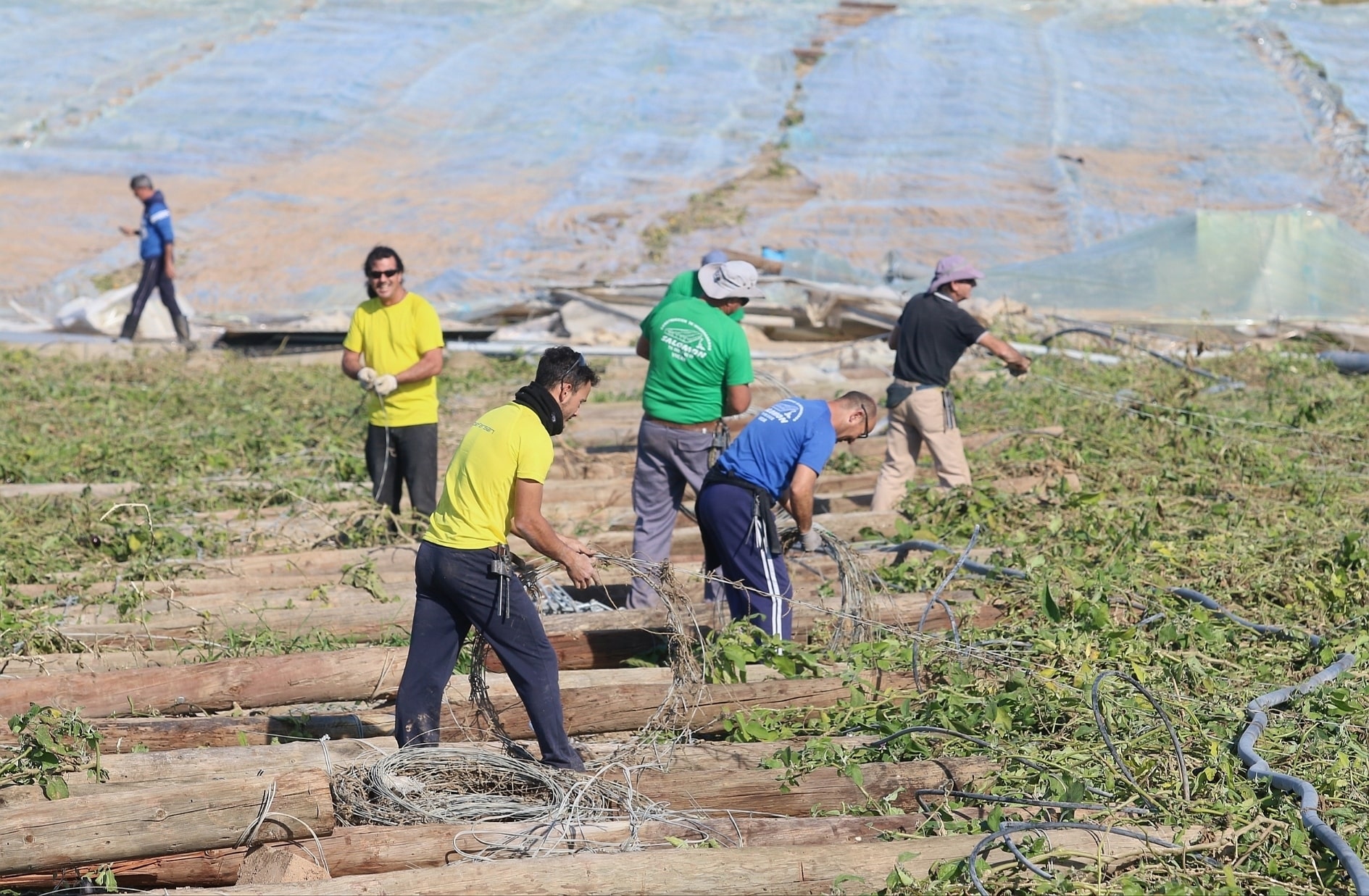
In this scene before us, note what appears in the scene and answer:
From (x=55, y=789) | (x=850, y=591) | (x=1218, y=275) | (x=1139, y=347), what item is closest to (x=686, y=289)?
(x=850, y=591)

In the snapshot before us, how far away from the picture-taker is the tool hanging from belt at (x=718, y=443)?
7.34 meters

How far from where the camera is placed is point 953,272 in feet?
28.0

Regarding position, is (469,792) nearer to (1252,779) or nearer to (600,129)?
(1252,779)

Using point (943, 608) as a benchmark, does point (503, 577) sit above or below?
above

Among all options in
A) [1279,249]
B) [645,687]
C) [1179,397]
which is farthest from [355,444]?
[1279,249]

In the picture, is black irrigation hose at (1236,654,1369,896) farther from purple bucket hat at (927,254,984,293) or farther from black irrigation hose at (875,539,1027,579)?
purple bucket hat at (927,254,984,293)

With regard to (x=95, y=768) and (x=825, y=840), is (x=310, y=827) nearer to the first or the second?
(x=95, y=768)

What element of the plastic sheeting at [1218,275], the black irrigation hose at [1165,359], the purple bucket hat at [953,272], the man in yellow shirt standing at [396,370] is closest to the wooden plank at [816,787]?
the man in yellow shirt standing at [396,370]

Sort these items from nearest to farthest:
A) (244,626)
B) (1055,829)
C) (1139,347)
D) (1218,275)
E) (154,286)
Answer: (1055,829)
(244,626)
(1139,347)
(154,286)
(1218,275)

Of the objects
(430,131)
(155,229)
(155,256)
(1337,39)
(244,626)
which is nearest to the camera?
(244,626)

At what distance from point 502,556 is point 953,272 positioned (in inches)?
175

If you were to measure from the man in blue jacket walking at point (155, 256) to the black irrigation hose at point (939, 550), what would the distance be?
8.79 m

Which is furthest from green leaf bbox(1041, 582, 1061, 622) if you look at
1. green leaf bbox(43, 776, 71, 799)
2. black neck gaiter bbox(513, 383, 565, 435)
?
green leaf bbox(43, 776, 71, 799)

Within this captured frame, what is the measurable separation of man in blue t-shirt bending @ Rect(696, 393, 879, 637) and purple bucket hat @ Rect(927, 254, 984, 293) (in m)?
2.31
